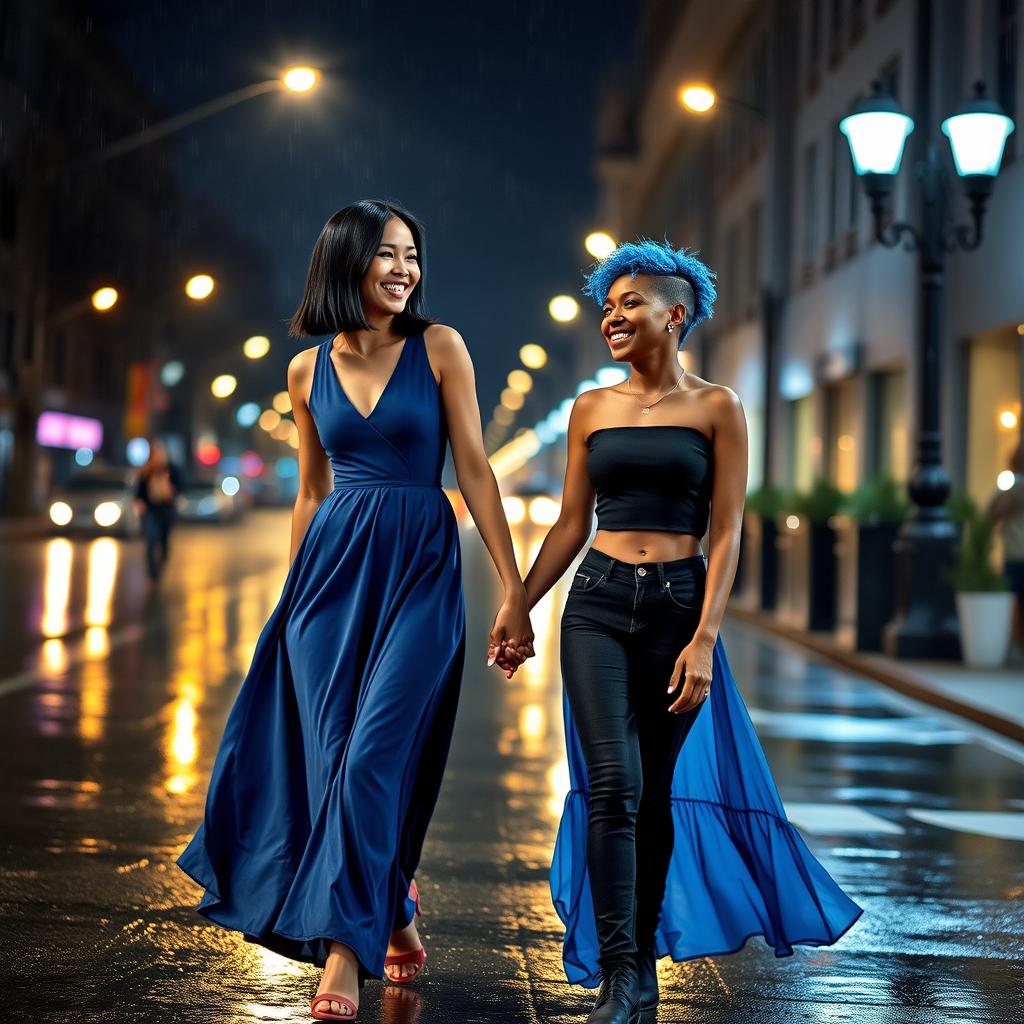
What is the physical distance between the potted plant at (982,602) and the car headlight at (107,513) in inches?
1131

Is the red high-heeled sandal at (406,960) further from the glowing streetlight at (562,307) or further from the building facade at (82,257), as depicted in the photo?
the glowing streetlight at (562,307)

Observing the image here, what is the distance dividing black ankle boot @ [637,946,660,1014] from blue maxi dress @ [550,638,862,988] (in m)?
0.13

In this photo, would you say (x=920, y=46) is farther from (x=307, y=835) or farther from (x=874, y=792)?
(x=307, y=835)

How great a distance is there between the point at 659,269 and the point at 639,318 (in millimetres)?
144

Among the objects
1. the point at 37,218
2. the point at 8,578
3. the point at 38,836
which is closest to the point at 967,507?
the point at 38,836

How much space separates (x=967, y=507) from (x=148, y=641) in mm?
7319

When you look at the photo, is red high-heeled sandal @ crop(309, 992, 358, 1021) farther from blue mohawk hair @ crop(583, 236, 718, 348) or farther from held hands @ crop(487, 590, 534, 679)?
blue mohawk hair @ crop(583, 236, 718, 348)

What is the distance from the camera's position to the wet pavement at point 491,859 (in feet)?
16.3

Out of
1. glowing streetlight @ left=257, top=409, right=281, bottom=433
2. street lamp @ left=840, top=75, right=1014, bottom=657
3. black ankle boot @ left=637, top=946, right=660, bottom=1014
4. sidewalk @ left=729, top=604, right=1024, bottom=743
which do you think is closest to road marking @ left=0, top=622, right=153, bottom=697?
sidewalk @ left=729, top=604, right=1024, bottom=743

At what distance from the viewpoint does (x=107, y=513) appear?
41.7 meters

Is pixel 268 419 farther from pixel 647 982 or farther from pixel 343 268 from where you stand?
pixel 647 982

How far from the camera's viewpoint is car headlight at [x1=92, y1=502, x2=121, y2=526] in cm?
4153

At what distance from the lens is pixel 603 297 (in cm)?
502

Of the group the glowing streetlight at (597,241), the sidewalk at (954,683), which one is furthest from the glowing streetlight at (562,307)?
the sidewalk at (954,683)
